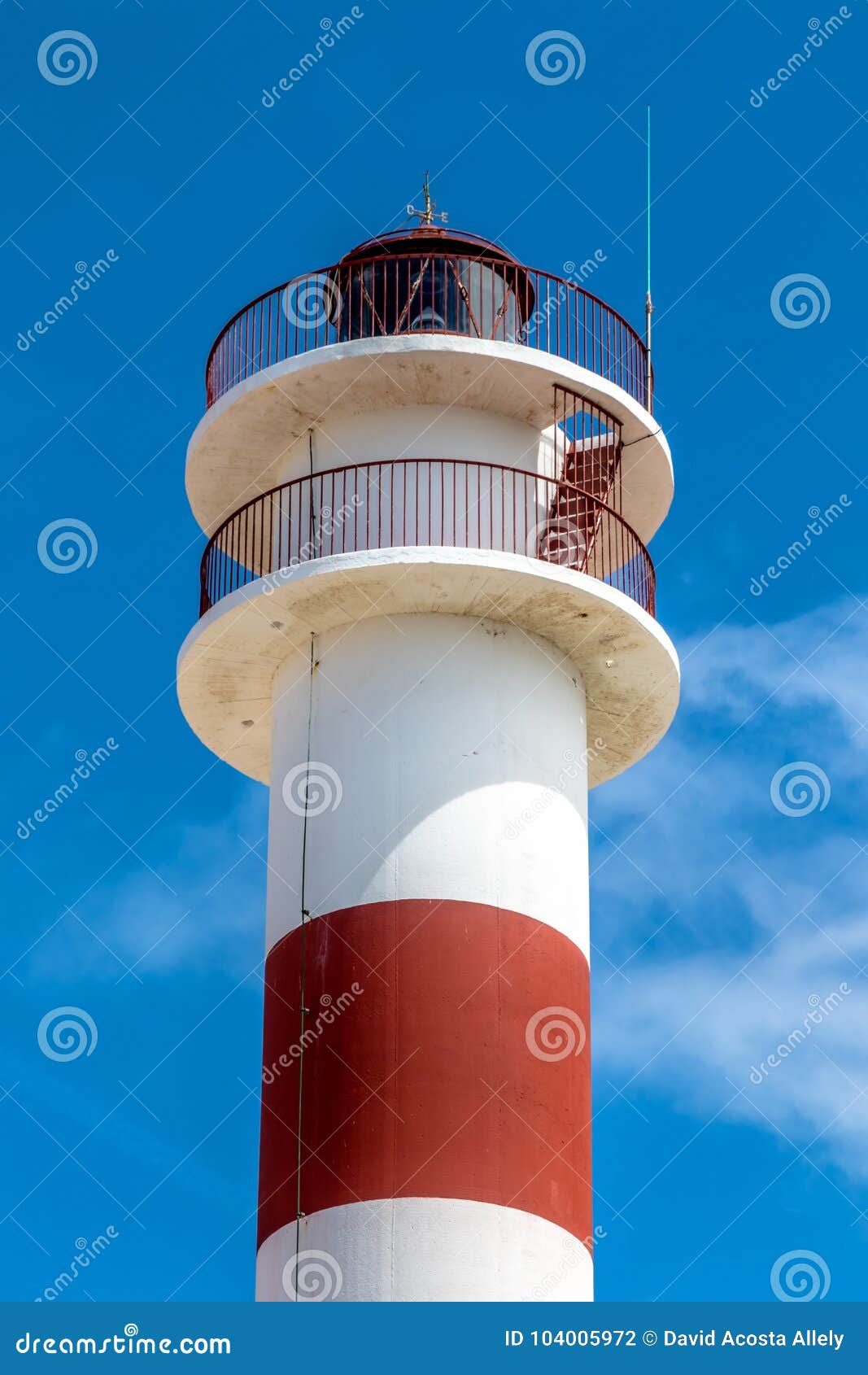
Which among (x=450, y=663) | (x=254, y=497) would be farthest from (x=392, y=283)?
(x=450, y=663)

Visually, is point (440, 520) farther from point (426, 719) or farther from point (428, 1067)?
point (428, 1067)

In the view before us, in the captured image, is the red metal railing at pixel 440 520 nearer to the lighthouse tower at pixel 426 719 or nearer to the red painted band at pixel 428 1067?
the lighthouse tower at pixel 426 719

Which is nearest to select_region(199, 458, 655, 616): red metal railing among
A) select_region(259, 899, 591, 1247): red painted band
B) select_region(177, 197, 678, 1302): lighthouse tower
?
select_region(177, 197, 678, 1302): lighthouse tower

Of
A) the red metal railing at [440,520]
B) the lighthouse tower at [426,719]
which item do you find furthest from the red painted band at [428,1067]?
the red metal railing at [440,520]

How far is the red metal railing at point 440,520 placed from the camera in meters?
28.7

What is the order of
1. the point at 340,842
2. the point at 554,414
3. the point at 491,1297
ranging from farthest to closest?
the point at 554,414 → the point at 340,842 → the point at 491,1297

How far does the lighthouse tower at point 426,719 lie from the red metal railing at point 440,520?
4 centimetres

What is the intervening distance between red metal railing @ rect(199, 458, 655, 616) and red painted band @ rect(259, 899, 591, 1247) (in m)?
4.15

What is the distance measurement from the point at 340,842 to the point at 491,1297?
4844 millimetres

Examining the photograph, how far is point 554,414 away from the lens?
29.5m

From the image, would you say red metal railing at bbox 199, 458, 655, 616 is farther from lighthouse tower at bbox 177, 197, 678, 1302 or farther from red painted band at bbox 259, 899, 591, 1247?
red painted band at bbox 259, 899, 591, 1247

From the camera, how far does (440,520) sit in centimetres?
2864

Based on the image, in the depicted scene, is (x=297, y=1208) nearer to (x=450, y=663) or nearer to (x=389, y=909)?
(x=389, y=909)

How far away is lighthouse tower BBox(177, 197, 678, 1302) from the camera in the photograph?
1025 inches
